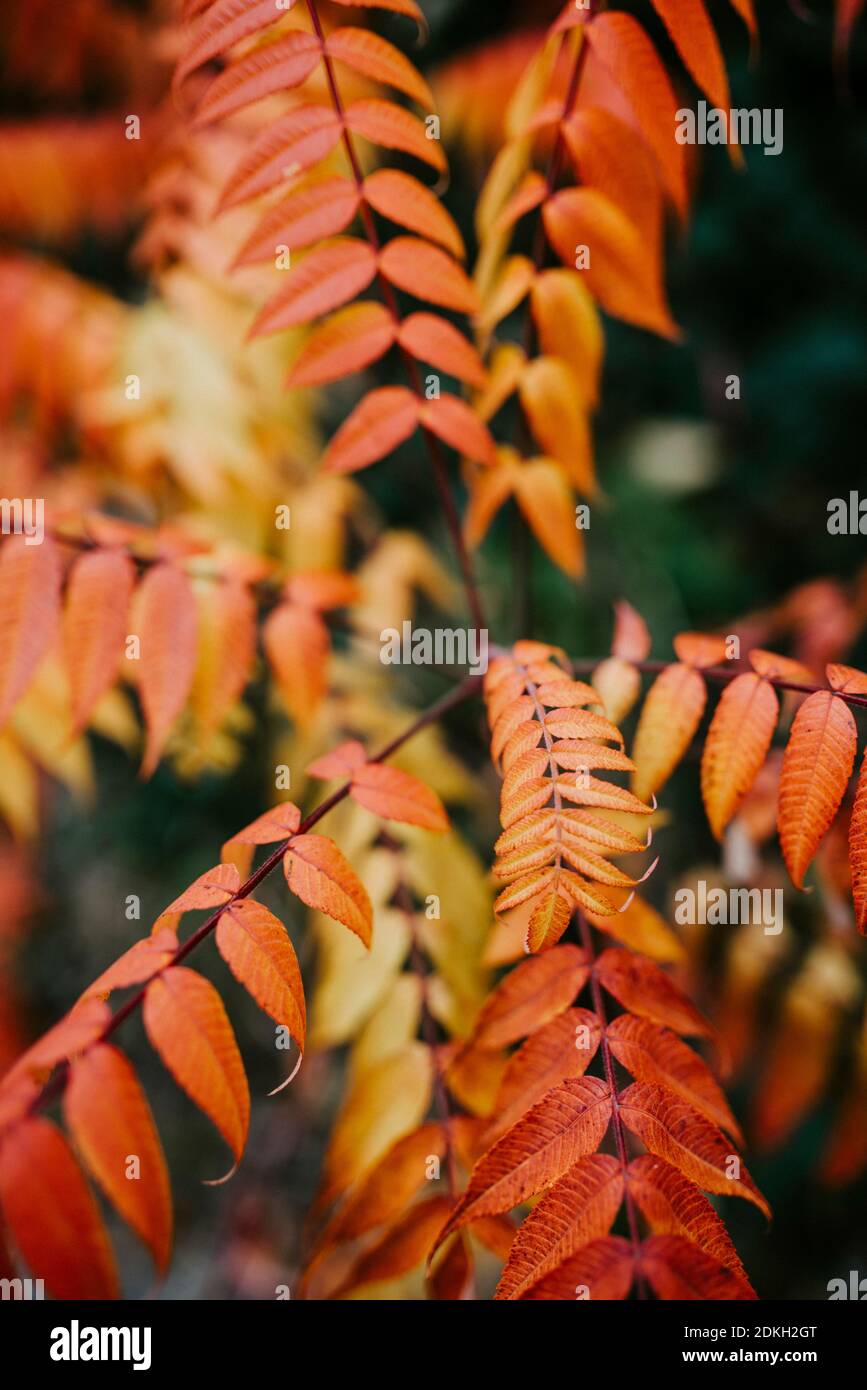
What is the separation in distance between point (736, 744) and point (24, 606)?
2.63 ft

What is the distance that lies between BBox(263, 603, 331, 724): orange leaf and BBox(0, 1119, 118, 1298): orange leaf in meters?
0.65

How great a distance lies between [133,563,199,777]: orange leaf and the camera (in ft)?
3.30

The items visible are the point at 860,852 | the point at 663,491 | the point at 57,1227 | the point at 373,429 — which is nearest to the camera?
the point at 57,1227

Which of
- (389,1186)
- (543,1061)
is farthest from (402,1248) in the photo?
(543,1061)

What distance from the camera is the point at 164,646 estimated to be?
1.05 m

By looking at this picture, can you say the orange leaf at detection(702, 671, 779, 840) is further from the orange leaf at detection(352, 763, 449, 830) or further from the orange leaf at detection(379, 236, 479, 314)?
the orange leaf at detection(379, 236, 479, 314)

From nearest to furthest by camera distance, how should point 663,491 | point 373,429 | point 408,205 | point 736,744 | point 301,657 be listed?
point 736,744
point 408,205
point 373,429
point 301,657
point 663,491

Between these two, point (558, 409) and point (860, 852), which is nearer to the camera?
point (860, 852)

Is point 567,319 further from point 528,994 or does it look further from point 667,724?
point 528,994

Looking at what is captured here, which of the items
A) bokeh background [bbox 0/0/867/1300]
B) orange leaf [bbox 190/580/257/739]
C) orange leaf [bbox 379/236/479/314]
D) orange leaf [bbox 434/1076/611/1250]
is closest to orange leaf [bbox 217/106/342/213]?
orange leaf [bbox 379/236/479/314]

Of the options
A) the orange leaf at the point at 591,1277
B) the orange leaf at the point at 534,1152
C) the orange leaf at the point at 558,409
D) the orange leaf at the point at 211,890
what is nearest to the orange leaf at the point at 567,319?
the orange leaf at the point at 558,409
